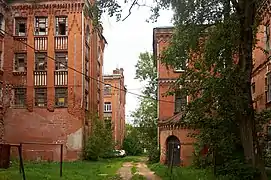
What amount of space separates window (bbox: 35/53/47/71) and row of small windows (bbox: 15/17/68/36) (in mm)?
1762

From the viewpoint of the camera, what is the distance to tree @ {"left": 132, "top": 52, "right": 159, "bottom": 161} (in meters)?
52.9

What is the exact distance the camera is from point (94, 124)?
3900 centimetres

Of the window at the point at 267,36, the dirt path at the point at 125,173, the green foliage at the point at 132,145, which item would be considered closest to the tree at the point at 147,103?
the green foliage at the point at 132,145

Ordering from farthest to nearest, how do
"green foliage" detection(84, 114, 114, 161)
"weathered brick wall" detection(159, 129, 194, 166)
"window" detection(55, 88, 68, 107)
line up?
1. "green foliage" detection(84, 114, 114, 161)
2. "window" detection(55, 88, 68, 107)
3. "weathered brick wall" detection(159, 129, 194, 166)

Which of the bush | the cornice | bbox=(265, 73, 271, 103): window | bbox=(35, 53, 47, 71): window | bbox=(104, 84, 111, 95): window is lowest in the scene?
the bush

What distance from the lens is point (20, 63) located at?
122 ft

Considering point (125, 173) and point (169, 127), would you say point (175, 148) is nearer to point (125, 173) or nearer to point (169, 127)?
point (169, 127)

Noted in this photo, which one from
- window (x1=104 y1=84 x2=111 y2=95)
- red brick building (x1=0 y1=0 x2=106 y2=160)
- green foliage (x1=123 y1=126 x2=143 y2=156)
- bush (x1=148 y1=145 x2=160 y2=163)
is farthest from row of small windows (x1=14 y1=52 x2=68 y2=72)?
window (x1=104 y1=84 x2=111 y2=95)

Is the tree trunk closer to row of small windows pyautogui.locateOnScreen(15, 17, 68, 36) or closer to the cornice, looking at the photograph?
the cornice

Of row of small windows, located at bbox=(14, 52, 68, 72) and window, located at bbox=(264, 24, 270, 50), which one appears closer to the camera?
window, located at bbox=(264, 24, 270, 50)

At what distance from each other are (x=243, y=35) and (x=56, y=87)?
2323cm

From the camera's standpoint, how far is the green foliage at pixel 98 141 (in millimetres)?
37250

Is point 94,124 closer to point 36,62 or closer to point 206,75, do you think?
point 36,62

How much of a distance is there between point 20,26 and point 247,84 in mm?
25664
